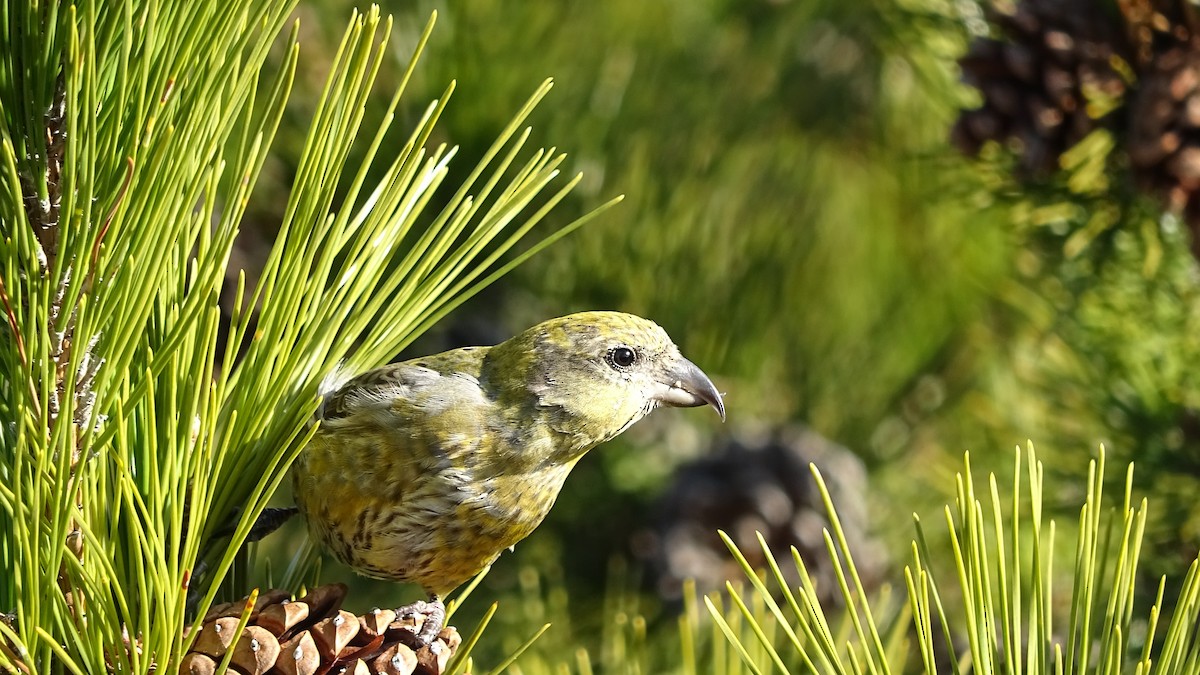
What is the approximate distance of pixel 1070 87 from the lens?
2.51m

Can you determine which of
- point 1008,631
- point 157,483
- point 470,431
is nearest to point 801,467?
point 470,431

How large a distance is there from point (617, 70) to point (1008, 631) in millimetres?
2374

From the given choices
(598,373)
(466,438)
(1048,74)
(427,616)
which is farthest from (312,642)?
(1048,74)

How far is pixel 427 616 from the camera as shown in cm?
173

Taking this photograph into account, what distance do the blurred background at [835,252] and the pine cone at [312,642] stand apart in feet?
3.62

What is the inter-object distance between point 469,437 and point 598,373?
357 mm

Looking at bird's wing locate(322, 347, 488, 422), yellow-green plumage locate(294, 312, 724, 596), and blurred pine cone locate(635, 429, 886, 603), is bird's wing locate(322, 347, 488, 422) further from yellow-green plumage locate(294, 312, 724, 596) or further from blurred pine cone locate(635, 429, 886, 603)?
blurred pine cone locate(635, 429, 886, 603)

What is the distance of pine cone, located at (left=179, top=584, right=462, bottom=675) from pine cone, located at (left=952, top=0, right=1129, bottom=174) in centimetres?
171

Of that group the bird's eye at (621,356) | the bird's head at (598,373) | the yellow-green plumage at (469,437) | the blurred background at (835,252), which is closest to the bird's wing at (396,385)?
the yellow-green plumage at (469,437)

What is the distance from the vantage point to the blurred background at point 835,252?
2574 mm

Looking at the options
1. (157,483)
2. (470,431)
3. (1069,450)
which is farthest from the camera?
(1069,450)

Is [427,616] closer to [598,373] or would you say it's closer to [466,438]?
[466,438]

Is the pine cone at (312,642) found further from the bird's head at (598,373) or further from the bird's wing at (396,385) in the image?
the bird's head at (598,373)

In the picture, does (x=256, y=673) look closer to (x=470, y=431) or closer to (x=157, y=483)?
(x=157, y=483)
